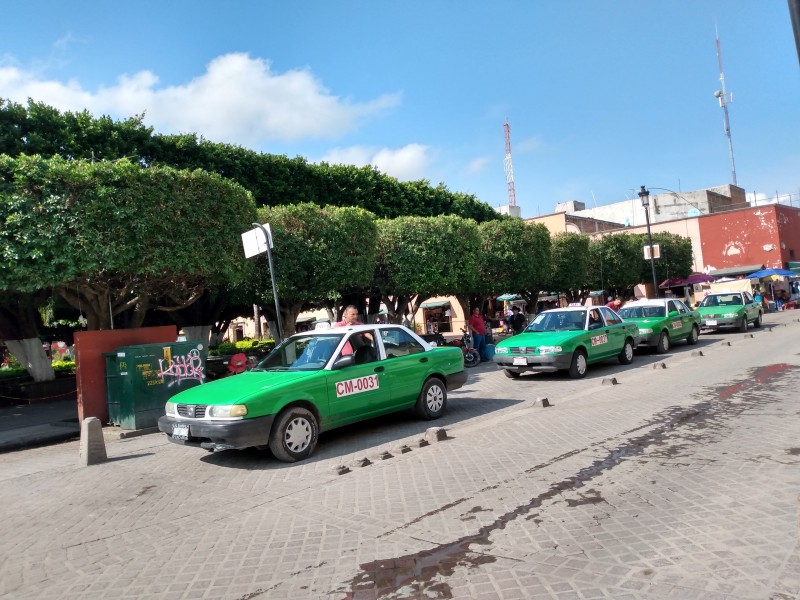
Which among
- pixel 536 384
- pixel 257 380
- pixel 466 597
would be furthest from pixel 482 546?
pixel 536 384

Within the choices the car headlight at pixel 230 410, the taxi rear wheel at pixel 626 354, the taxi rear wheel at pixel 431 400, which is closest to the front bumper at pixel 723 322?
the taxi rear wheel at pixel 626 354

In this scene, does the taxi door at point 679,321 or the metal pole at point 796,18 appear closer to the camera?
the metal pole at point 796,18

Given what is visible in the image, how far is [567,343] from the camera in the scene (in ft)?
40.5

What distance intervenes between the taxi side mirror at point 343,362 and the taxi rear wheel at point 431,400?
155 centimetres

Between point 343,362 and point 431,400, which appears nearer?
point 343,362

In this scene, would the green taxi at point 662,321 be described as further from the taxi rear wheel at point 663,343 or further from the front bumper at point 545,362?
the front bumper at point 545,362

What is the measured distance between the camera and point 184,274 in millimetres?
13805

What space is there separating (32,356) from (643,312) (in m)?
19.1

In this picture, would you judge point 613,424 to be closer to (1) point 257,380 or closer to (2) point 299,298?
(1) point 257,380

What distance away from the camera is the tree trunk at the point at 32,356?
18.1 meters

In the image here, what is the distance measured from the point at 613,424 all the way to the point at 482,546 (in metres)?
4.31

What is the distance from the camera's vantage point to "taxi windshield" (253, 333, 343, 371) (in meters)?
7.77

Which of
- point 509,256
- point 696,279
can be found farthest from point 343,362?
point 696,279

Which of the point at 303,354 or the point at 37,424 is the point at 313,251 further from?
the point at 303,354
